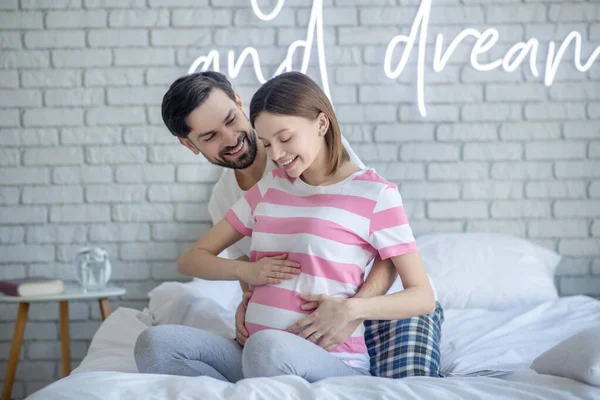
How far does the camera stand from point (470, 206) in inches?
123

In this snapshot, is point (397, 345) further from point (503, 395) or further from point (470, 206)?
point (470, 206)

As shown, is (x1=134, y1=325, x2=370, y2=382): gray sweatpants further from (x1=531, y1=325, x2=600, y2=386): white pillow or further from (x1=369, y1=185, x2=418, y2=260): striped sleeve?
(x1=531, y1=325, x2=600, y2=386): white pillow

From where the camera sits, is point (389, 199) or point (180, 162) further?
point (180, 162)

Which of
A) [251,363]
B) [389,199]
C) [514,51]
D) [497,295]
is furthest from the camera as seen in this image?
[514,51]

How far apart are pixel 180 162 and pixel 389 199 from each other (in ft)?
5.90

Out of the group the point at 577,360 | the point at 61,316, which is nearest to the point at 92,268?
the point at 61,316

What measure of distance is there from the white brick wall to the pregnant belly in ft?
5.40

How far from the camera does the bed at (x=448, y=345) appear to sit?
122 cm

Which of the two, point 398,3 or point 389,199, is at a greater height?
point 398,3

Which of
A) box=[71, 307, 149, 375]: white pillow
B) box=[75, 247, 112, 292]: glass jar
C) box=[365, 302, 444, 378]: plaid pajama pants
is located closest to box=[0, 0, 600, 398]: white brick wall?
box=[75, 247, 112, 292]: glass jar

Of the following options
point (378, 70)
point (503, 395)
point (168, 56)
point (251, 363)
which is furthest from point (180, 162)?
point (503, 395)

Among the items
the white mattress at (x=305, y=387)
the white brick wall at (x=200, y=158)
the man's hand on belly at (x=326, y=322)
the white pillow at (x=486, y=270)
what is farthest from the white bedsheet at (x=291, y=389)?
the white brick wall at (x=200, y=158)

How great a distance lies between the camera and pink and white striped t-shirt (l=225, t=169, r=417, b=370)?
4.89 feet

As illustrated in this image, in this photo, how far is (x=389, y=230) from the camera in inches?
59.0
